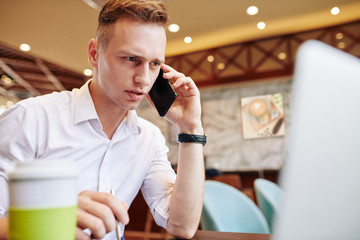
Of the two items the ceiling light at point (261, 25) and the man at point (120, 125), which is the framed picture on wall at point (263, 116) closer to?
the ceiling light at point (261, 25)

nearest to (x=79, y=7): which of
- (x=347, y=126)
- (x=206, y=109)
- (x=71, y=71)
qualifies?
(x=71, y=71)

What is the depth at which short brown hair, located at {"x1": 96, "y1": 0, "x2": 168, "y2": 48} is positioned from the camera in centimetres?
116

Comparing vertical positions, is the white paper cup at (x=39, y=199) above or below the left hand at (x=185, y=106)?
below

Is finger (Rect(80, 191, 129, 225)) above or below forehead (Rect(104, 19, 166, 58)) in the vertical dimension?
below

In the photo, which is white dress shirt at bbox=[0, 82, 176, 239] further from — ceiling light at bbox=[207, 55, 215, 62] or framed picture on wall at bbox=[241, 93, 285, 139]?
ceiling light at bbox=[207, 55, 215, 62]

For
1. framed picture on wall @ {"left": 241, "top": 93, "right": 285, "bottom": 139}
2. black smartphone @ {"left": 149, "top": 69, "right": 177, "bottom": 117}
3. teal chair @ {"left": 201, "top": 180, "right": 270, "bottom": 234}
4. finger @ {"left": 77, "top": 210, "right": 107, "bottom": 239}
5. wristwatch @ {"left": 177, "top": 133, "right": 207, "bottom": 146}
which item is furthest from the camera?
framed picture on wall @ {"left": 241, "top": 93, "right": 285, "bottom": 139}

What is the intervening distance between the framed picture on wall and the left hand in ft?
15.4

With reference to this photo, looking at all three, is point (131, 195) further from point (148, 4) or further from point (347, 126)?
point (347, 126)

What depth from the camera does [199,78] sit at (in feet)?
20.9

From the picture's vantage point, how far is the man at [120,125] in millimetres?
1071

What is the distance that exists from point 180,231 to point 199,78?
18.0 feet

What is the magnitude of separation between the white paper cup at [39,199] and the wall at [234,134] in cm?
550

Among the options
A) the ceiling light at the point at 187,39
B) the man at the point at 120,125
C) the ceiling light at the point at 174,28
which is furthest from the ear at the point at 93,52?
the ceiling light at the point at 187,39

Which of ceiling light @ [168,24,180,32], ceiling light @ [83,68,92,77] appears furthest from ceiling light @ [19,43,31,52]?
ceiling light @ [168,24,180,32]
